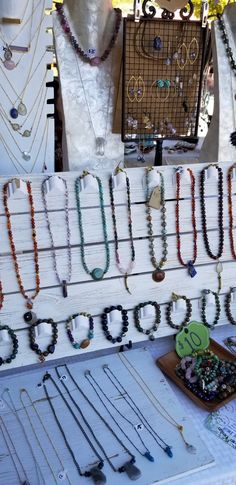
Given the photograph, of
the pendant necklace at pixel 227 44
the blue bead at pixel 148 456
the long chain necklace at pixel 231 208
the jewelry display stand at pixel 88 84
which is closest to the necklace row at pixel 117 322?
the long chain necklace at pixel 231 208

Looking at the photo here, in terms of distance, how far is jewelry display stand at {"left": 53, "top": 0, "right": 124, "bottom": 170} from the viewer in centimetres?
130

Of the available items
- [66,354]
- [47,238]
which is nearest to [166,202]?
[47,238]

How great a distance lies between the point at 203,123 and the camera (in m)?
2.21

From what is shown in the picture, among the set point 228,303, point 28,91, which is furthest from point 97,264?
point 28,91

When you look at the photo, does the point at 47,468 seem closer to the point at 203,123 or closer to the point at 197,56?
the point at 197,56

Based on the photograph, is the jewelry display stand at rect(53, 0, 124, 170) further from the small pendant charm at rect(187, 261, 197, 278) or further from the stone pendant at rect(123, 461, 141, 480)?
the stone pendant at rect(123, 461, 141, 480)

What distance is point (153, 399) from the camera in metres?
0.97

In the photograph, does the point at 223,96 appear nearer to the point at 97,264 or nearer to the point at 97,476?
the point at 97,264

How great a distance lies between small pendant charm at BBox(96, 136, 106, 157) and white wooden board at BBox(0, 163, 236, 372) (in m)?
0.42

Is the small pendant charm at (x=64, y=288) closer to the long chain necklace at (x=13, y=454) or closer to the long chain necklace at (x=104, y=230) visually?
the long chain necklace at (x=104, y=230)

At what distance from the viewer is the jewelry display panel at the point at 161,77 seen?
137 cm

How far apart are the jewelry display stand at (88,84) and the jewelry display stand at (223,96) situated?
27cm

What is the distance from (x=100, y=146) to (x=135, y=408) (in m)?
0.78

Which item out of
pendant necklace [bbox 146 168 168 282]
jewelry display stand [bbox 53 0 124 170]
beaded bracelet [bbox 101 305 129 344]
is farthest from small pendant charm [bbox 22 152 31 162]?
beaded bracelet [bbox 101 305 129 344]
